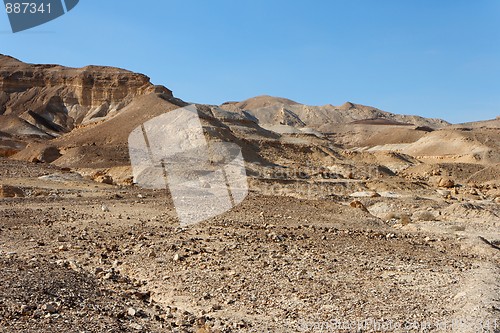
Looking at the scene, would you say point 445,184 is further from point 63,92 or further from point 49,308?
point 63,92

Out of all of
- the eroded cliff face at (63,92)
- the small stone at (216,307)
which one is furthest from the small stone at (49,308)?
the eroded cliff face at (63,92)

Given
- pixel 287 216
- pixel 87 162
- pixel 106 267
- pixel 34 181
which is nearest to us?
pixel 106 267

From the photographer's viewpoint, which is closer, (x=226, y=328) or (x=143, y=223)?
(x=226, y=328)

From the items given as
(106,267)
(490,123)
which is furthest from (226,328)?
(490,123)

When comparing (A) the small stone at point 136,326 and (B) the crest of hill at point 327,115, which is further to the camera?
(B) the crest of hill at point 327,115

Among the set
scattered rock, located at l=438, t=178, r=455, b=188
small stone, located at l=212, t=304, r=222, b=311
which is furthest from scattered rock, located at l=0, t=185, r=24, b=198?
scattered rock, located at l=438, t=178, r=455, b=188

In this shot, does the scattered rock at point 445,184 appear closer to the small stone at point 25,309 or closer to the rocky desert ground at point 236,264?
the rocky desert ground at point 236,264

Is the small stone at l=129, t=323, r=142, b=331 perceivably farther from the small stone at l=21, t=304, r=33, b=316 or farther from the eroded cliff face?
the eroded cliff face


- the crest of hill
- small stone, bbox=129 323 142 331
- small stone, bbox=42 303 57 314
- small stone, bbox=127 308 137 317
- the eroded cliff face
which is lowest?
small stone, bbox=129 323 142 331

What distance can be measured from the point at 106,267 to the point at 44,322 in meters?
3.14

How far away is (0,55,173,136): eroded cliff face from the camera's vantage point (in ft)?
260

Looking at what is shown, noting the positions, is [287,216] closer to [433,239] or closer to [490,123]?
[433,239]

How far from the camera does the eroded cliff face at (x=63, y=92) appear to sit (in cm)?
7912

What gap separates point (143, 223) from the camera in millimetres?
12328
